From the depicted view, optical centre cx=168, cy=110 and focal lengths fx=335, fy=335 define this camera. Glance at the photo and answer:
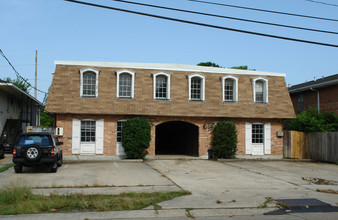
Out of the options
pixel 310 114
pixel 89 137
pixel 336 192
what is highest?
pixel 310 114

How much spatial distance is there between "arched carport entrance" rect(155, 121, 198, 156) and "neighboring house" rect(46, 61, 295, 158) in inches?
8.4

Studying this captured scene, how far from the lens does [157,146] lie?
32219 millimetres

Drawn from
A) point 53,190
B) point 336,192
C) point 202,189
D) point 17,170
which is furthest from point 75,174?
point 336,192

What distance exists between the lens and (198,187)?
11.5 meters

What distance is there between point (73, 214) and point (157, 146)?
24.4 metres

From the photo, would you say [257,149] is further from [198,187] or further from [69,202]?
[69,202]

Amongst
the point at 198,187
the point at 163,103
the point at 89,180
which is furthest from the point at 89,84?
the point at 198,187

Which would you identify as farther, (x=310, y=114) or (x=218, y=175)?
(x=310, y=114)

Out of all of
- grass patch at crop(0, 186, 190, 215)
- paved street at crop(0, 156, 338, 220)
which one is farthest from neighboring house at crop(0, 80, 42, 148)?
grass patch at crop(0, 186, 190, 215)

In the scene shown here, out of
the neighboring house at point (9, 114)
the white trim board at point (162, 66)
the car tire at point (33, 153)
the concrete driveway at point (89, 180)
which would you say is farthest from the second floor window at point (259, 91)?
the neighboring house at point (9, 114)

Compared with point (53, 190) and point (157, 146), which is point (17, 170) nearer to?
point (53, 190)

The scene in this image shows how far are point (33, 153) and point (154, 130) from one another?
9013 millimetres

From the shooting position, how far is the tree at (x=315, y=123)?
76.0ft

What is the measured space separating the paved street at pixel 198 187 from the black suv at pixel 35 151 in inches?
20.2
